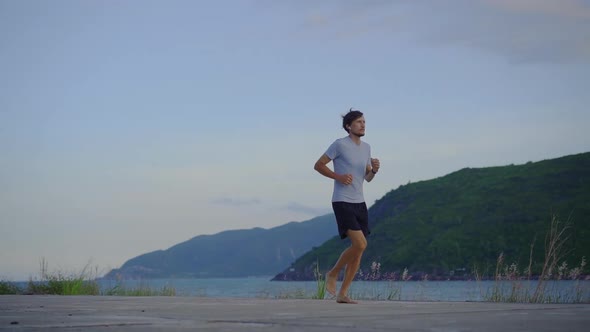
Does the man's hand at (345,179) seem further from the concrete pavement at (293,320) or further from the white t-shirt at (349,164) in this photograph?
the concrete pavement at (293,320)

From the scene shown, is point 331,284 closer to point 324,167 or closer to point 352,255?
point 352,255

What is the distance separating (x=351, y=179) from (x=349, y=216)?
40cm

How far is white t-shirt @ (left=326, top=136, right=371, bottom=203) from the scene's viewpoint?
9039mm

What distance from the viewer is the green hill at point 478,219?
106 metres

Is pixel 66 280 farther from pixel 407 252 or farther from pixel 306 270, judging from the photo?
pixel 306 270

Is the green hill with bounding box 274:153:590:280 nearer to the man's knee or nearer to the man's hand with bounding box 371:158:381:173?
the man's hand with bounding box 371:158:381:173

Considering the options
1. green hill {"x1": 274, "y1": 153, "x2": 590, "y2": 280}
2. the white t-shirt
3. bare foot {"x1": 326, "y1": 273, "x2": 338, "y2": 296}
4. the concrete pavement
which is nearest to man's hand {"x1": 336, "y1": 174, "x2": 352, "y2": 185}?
the white t-shirt

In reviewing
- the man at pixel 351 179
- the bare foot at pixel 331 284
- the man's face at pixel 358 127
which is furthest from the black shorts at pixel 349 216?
the bare foot at pixel 331 284

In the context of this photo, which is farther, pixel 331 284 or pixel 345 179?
pixel 331 284

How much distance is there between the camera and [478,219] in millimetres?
117625

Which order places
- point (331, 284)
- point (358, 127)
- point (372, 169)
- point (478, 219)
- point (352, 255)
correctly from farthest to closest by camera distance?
1. point (478, 219)
2. point (331, 284)
3. point (372, 169)
4. point (358, 127)
5. point (352, 255)

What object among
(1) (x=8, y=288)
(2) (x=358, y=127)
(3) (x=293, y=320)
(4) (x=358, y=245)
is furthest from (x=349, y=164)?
(1) (x=8, y=288)

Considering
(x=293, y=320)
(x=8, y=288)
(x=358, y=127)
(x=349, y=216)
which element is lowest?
(x=293, y=320)

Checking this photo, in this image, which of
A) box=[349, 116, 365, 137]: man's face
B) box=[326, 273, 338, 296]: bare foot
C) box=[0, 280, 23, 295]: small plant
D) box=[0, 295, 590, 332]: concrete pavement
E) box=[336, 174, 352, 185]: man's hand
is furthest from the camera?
box=[0, 280, 23, 295]: small plant
